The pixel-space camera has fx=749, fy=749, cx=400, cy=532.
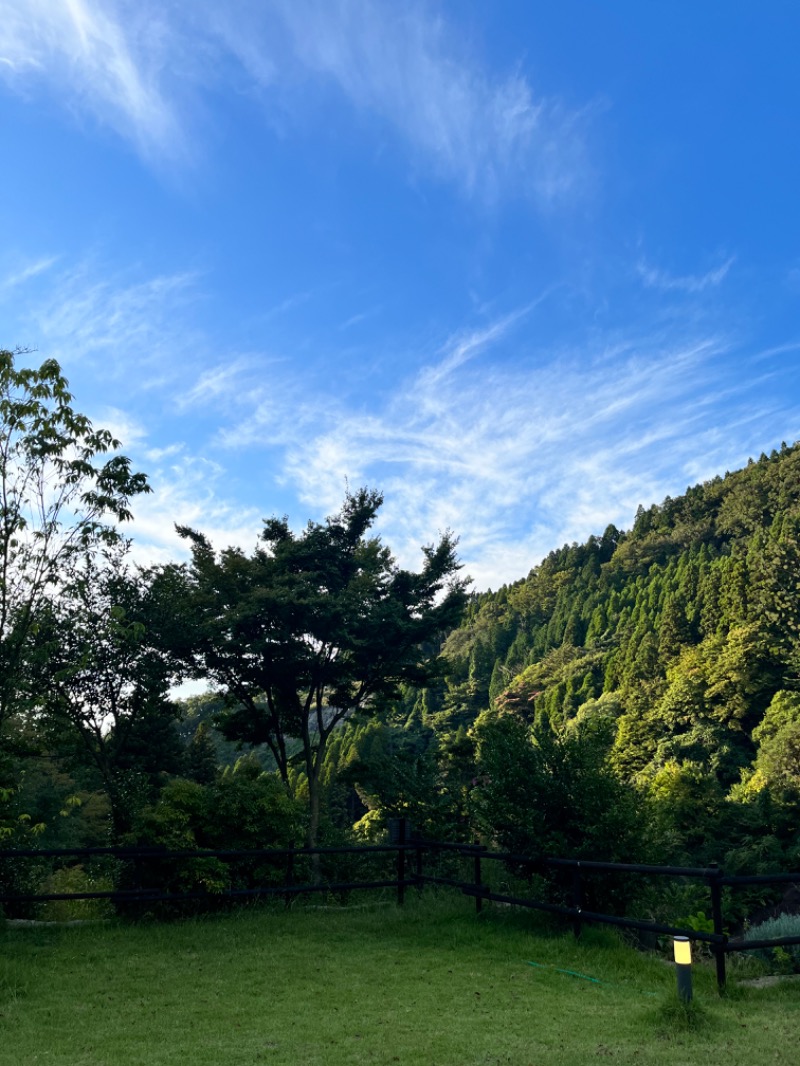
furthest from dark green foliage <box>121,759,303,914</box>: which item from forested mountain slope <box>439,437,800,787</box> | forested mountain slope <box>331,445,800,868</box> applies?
forested mountain slope <box>439,437,800,787</box>

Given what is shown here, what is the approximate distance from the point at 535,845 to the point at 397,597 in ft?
34.5

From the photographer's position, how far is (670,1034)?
4852mm

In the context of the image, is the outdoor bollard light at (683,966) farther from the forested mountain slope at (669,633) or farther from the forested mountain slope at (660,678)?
the forested mountain slope at (669,633)

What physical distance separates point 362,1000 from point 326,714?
2081 cm

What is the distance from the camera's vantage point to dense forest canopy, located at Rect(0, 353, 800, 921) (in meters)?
8.84

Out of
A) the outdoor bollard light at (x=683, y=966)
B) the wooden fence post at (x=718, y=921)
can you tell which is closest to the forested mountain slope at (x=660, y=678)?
the wooden fence post at (x=718, y=921)

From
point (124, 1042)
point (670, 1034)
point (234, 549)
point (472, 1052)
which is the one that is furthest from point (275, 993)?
point (234, 549)

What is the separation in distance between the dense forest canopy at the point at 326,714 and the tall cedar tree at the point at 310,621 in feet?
0.18

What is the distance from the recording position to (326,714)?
26516 millimetres

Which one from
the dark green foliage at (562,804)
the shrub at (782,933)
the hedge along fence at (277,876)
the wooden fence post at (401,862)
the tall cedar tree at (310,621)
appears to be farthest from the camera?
the tall cedar tree at (310,621)

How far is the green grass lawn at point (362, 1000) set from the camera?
15.3ft

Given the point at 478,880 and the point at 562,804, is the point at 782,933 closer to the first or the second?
the point at 562,804

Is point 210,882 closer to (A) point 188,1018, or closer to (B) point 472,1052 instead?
(A) point 188,1018

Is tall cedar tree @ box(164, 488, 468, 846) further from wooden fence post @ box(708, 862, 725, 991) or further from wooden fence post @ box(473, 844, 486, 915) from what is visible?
wooden fence post @ box(708, 862, 725, 991)
